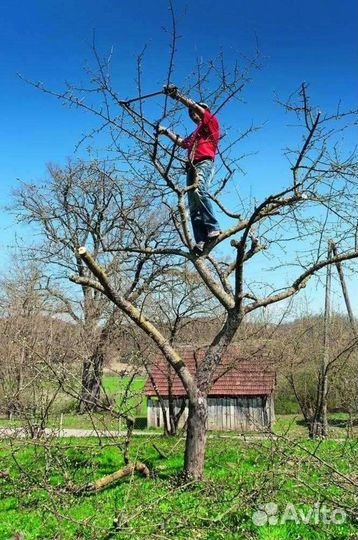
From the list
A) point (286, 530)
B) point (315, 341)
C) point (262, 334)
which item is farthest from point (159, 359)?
point (286, 530)

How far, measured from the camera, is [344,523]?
14.6 feet

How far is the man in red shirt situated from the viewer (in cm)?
611

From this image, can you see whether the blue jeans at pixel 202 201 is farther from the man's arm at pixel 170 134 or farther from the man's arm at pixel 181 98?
the man's arm at pixel 181 98

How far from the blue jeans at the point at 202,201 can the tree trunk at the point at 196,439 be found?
6.80ft

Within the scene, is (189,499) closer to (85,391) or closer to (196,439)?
(196,439)

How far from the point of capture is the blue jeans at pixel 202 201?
6348mm

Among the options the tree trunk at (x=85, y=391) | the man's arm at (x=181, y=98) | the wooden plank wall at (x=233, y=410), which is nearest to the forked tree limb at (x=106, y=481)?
the tree trunk at (x=85, y=391)

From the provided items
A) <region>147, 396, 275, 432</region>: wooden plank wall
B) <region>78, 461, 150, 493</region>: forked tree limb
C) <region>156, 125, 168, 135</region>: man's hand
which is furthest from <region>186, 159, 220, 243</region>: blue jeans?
<region>147, 396, 275, 432</region>: wooden plank wall

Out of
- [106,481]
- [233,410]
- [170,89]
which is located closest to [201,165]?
[170,89]

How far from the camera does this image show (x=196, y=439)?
6.43 m

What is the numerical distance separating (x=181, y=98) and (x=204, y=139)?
66cm

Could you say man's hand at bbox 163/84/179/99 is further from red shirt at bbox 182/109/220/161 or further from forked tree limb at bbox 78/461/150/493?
forked tree limb at bbox 78/461/150/493

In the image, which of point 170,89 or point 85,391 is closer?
point 170,89

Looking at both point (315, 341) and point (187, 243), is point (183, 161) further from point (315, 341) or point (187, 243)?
point (315, 341)
